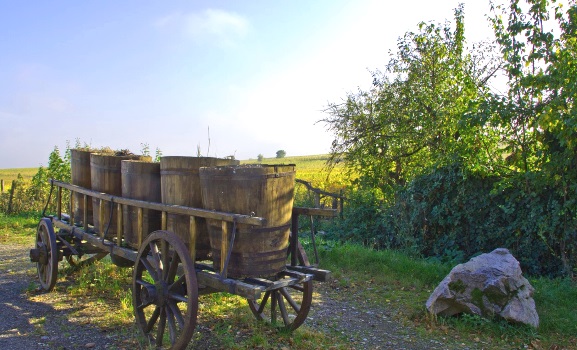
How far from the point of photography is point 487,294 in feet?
18.1

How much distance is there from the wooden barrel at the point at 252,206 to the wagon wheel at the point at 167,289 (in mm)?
345

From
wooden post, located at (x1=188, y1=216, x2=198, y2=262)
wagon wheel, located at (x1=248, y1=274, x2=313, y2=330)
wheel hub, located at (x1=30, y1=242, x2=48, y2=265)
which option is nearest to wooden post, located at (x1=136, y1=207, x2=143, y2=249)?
wooden post, located at (x1=188, y1=216, x2=198, y2=262)

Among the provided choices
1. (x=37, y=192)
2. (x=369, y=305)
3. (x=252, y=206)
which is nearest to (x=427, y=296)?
(x=369, y=305)

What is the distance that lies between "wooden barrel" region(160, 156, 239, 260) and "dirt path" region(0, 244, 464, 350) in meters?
1.07

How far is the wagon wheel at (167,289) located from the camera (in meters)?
3.94

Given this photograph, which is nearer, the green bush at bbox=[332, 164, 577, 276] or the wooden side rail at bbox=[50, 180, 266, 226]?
the wooden side rail at bbox=[50, 180, 266, 226]

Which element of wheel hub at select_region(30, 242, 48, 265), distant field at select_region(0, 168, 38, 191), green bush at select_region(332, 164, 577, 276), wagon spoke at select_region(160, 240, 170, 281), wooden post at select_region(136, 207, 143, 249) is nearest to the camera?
wagon spoke at select_region(160, 240, 170, 281)

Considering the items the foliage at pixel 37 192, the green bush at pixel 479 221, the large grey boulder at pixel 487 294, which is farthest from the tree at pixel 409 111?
the foliage at pixel 37 192

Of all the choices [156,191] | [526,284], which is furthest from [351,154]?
[156,191]

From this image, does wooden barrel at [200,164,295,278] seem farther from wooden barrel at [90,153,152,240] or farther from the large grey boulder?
the large grey boulder

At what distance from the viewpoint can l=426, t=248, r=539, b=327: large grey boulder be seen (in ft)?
17.8

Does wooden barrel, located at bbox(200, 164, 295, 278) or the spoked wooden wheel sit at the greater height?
wooden barrel, located at bbox(200, 164, 295, 278)

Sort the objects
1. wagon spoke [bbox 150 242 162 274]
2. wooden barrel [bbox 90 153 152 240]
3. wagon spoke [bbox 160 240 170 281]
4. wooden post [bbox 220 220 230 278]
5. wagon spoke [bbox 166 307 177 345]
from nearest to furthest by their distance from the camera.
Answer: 1. wooden post [bbox 220 220 230 278]
2. wagon spoke [bbox 166 307 177 345]
3. wagon spoke [bbox 160 240 170 281]
4. wagon spoke [bbox 150 242 162 274]
5. wooden barrel [bbox 90 153 152 240]

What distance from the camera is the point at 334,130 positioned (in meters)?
14.5
